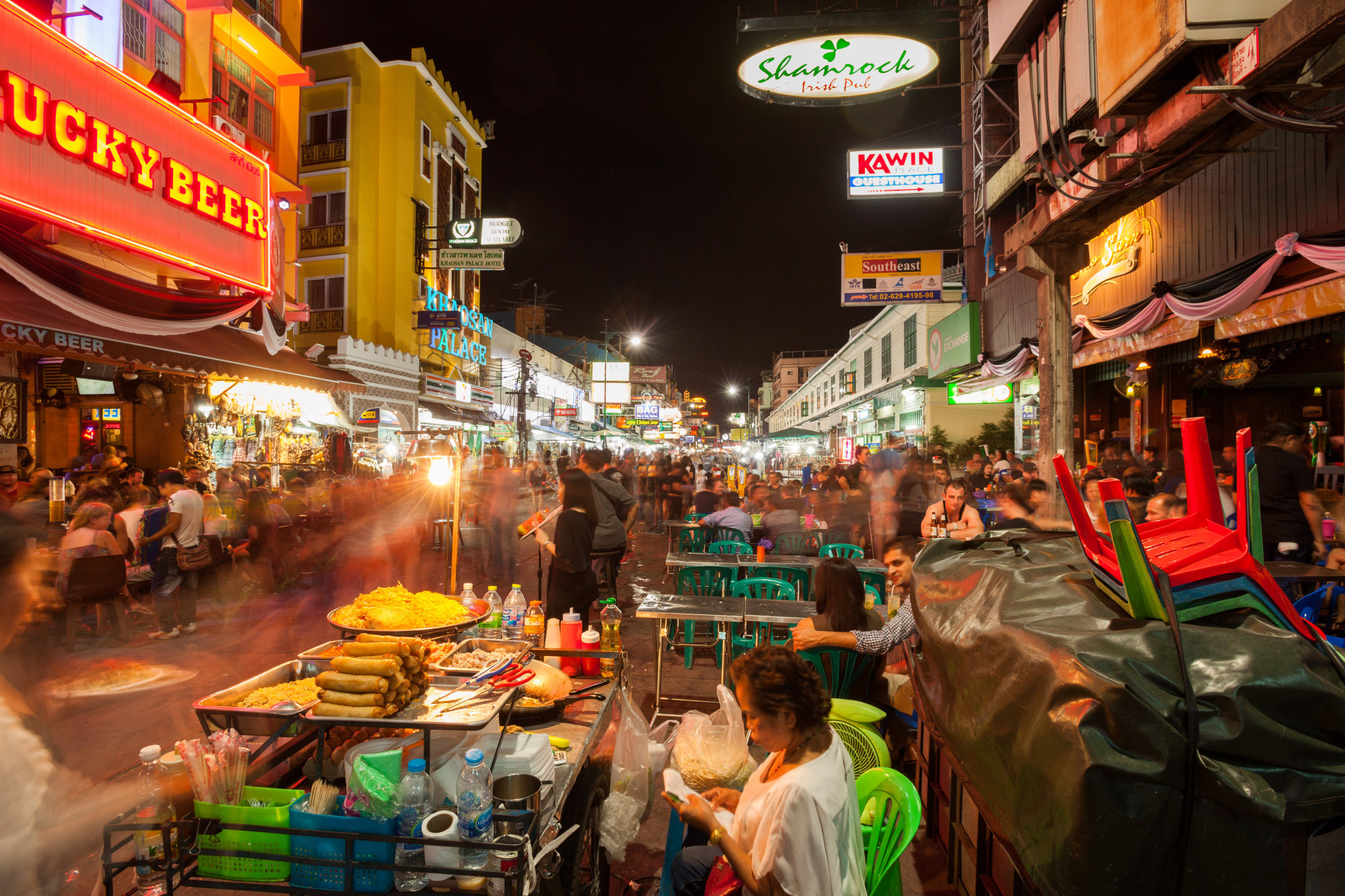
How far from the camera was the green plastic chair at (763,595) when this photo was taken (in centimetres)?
623

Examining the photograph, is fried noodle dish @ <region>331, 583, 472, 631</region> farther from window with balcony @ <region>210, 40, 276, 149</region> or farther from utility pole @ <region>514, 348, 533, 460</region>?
utility pole @ <region>514, 348, 533, 460</region>

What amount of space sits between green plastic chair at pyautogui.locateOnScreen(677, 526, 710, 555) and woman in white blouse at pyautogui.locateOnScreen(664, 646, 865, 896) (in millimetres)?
7437

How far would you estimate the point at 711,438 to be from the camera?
423 ft

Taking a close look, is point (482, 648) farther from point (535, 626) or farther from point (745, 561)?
point (745, 561)

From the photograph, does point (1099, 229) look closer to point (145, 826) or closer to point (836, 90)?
point (836, 90)

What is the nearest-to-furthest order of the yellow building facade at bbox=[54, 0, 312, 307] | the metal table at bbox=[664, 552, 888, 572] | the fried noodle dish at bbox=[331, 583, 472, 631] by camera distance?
the fried noodle dish at bbox=[331, 583, 472, 631] < the metal table at bbox=[664, 552, 888, 572] < the yellow building facade at bbox=[54, 0, 312, 307]

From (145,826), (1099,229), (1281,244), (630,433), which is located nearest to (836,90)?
(1099,229)

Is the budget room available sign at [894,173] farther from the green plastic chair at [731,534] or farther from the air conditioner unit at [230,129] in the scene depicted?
the air conditioner unit at [230,129]

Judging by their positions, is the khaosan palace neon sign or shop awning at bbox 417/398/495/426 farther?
shop awning at bbox 417/398/495/426

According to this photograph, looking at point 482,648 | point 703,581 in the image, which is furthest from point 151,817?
point 703,581

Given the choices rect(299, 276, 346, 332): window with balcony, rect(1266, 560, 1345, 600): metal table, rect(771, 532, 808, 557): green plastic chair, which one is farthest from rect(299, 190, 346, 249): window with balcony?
rect(1266, 560, 1345, 600): metal table

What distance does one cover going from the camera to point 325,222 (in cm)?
2128

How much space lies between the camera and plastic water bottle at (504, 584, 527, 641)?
4.46 meters

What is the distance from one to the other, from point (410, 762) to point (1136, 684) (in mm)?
2208
